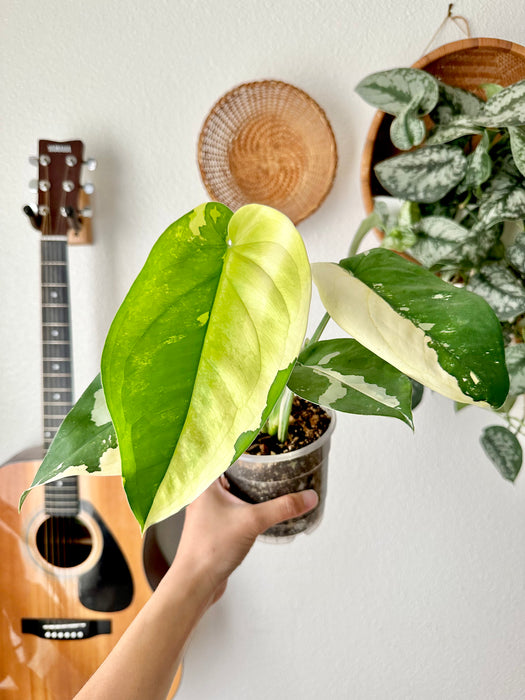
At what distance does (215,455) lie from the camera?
326 millimetres

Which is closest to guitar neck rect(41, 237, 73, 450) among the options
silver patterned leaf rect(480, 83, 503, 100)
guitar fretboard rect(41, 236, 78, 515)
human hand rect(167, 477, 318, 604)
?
guitar fretboard rect(41, 236, 78, 515)

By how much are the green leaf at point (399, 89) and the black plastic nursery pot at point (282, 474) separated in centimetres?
48

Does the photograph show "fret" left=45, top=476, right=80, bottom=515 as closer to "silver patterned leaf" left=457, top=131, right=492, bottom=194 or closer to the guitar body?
the guitar body

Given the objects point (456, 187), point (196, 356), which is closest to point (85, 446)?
point (196, 356)

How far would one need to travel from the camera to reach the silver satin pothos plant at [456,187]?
0.76 meters

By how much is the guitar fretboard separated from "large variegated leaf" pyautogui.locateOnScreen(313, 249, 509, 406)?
699 millimetres

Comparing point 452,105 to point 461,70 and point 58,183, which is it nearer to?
point 461,70

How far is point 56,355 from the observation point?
1.04 meters

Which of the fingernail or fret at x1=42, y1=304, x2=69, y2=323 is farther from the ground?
fret at x1=42, y1=304, x2=69, y2=323

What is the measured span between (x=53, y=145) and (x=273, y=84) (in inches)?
16.7

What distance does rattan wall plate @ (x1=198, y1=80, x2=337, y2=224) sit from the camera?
1032 mm

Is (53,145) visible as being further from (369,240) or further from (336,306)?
(336,306)

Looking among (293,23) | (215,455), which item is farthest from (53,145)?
(215,455)

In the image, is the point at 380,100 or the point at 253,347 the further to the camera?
the point at 380,100
